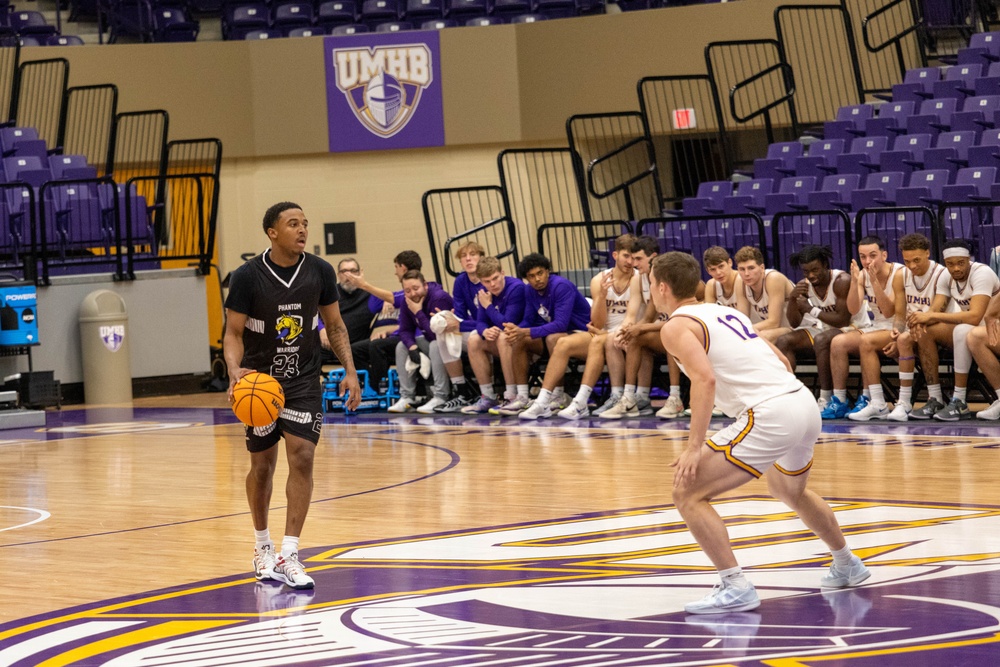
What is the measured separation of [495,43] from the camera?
19578 millimetres

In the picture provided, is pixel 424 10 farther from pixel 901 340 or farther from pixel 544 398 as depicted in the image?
pixel 901 340

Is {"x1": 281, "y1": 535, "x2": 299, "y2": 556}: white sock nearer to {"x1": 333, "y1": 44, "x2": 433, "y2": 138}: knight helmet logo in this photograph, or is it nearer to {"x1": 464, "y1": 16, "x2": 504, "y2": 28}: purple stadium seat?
{"x1": 333, "y1": 44, "x2": 433, "y2": 138}: knight helmet logo

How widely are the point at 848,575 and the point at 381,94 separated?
50.2 ft

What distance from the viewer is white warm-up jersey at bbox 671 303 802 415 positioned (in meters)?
5.16

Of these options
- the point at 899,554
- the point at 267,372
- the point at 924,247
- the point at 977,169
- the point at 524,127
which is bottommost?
the point at 899,554

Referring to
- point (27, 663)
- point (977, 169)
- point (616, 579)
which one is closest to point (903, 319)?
point (977, 169)

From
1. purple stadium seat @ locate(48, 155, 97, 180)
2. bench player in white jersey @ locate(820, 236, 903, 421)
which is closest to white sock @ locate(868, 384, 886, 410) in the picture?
bench player in white jersey @ locate(820, 236, 903, 421)

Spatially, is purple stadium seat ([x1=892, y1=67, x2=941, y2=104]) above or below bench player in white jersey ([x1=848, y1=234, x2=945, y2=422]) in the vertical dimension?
above

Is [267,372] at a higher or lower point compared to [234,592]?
higher

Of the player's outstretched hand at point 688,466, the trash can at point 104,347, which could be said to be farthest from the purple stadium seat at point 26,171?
the player's outstretched hand at point 688,466

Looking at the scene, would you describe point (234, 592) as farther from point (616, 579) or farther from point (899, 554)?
point (899, 554)

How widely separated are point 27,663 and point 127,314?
12.4 meters

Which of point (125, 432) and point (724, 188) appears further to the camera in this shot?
point (724, 188)

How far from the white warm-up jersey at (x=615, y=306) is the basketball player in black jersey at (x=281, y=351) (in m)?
6.19
